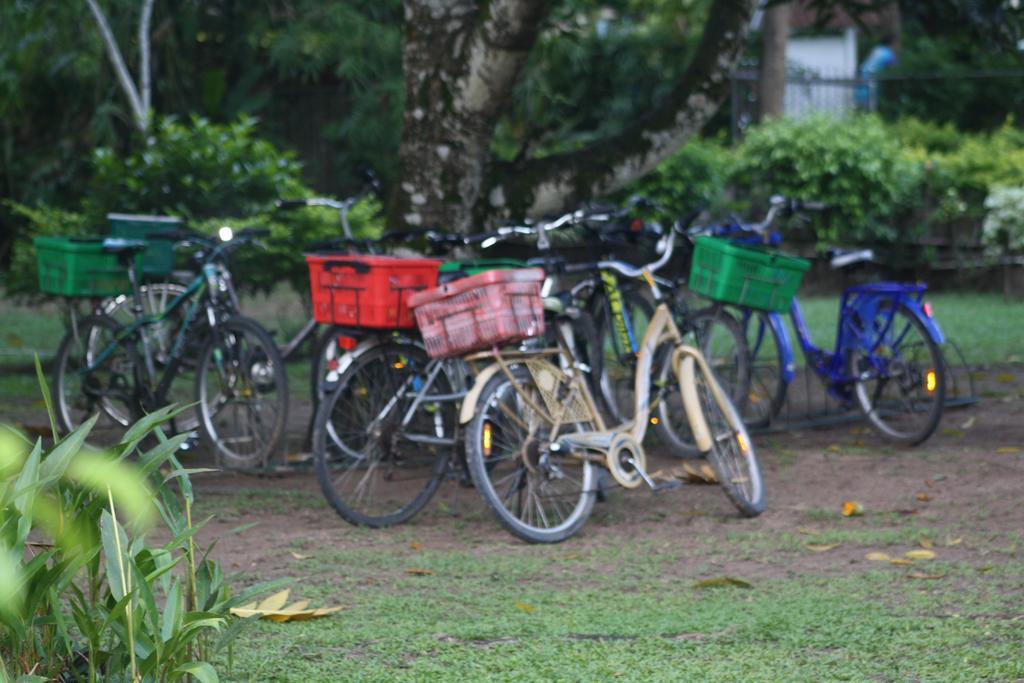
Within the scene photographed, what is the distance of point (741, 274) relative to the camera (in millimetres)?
7227

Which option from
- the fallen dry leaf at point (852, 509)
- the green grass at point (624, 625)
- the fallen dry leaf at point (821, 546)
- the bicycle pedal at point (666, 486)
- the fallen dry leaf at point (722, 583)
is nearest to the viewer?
the green grass at point (624, 625)

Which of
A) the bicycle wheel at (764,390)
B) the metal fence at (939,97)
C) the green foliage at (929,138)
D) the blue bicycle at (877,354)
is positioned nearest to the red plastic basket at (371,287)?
the blue bicycle at (877,354)

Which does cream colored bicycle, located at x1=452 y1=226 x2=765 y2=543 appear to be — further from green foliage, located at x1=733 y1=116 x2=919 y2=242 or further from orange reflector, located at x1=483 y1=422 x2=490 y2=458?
green foliage, located at x1=733 y1=116 x2=919 y2=242

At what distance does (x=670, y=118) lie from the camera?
27.9 feet

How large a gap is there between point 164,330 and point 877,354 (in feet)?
11.9

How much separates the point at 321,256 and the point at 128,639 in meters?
3.24

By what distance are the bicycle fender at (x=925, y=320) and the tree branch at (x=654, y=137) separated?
182cm

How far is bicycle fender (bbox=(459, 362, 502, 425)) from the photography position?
556cm

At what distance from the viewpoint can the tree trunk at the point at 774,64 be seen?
1870 cm

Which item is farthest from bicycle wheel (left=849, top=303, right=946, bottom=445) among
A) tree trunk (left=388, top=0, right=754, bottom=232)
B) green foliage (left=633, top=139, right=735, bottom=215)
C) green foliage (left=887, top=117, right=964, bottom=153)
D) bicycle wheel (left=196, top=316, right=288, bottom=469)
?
green foliage (left=887, top=117, right=964, bottom=153)

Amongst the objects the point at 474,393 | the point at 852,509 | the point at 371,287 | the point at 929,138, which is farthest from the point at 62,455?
the point at 929,138

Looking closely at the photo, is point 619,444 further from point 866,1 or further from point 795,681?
point 866,1

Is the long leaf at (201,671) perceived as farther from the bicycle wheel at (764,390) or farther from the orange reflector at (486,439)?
the bicycle wheel at (764,390)

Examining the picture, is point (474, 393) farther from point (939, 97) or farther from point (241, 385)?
point (939, 97)
